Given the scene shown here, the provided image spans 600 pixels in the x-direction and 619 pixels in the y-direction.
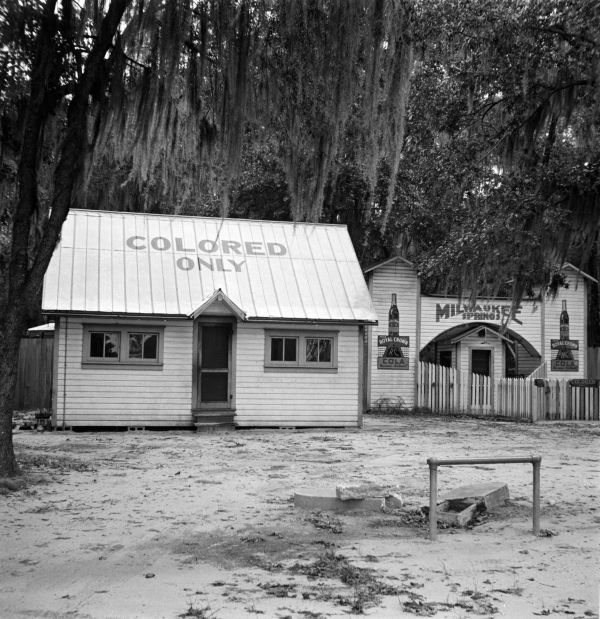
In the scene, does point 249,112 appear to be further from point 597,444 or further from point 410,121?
point 597,444

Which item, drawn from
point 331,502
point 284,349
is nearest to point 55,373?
point 284,349

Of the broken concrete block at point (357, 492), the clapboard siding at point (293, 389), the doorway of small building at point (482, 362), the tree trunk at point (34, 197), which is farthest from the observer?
the doorway of small building at point (482, 362)

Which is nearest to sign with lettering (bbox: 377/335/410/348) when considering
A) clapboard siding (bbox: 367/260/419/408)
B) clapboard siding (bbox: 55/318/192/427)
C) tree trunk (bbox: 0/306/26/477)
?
clapboard siding (bbox: 367/260/419/408)

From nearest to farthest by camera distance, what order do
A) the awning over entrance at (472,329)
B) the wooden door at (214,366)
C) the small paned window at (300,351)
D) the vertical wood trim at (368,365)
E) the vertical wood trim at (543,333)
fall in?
1. the wooden door at (214,366)
2. the small paned window at (300,351)
3. the vertical wood trim at (368,365)
4. the awning over entrance at (472,329)
5. the vertical wood trim at (543,333)

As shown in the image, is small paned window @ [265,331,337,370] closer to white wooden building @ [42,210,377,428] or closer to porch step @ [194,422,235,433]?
white wooden building @ [42,210,377,428]

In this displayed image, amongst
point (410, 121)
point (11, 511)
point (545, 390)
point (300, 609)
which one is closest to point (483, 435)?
point (545, 390)

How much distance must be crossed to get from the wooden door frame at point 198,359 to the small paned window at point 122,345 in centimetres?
78

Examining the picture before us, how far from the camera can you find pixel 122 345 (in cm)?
1681

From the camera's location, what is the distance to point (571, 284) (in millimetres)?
24859

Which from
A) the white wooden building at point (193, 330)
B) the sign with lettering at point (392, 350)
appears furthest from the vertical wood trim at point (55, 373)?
the sign with lettering at point (392, 350)

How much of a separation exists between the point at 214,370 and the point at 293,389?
1857mm

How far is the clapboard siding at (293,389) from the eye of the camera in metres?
17.4

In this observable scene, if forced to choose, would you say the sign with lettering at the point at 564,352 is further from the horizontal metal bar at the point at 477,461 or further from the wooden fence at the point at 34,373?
the horizontal metal bar at the point at 477,461

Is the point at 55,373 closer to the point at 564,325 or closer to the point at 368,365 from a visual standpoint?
the point at 368,365
